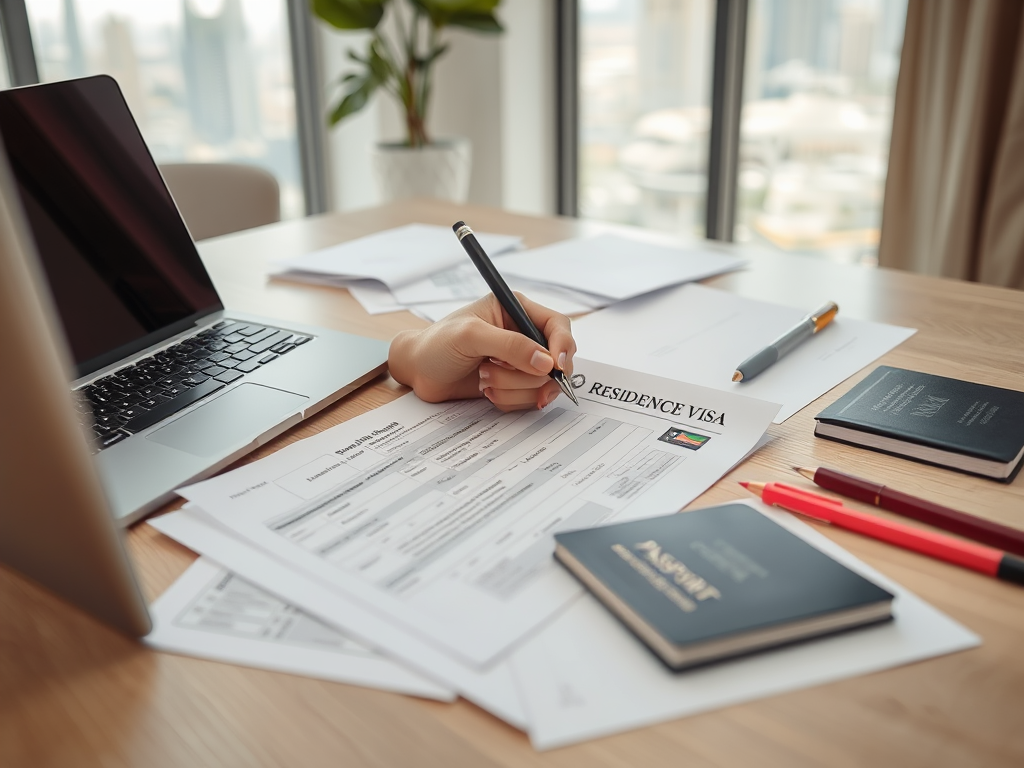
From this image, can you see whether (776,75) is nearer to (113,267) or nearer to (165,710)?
(113,267)

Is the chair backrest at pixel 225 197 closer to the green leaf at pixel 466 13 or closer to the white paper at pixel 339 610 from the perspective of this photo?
the white paper at pixel 339 610

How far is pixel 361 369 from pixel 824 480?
0.43 m

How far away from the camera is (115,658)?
46cm

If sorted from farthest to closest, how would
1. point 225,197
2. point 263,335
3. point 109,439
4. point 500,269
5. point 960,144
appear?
point 960,144, point 225,197, point 500,269, point 263,335, point 109,439

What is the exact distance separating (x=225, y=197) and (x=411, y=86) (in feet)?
4.53

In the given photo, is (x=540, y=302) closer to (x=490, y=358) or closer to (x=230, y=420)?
(x=490, y=358)

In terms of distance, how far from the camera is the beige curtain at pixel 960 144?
6.23 ft

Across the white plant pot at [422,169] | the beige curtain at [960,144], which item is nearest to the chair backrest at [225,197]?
the white plant pot at [422,169]

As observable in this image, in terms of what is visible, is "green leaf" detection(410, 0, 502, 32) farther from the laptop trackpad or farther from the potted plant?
the laptop trackpad

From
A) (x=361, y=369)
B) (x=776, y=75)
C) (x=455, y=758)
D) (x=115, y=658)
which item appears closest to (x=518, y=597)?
(x=455, y=758)

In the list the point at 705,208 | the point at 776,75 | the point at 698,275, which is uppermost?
the point at 776,75

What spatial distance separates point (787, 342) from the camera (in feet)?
2.75

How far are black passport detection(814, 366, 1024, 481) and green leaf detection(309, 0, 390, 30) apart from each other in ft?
7.68

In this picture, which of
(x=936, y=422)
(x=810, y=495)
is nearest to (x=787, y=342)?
(x=936, y=422)
